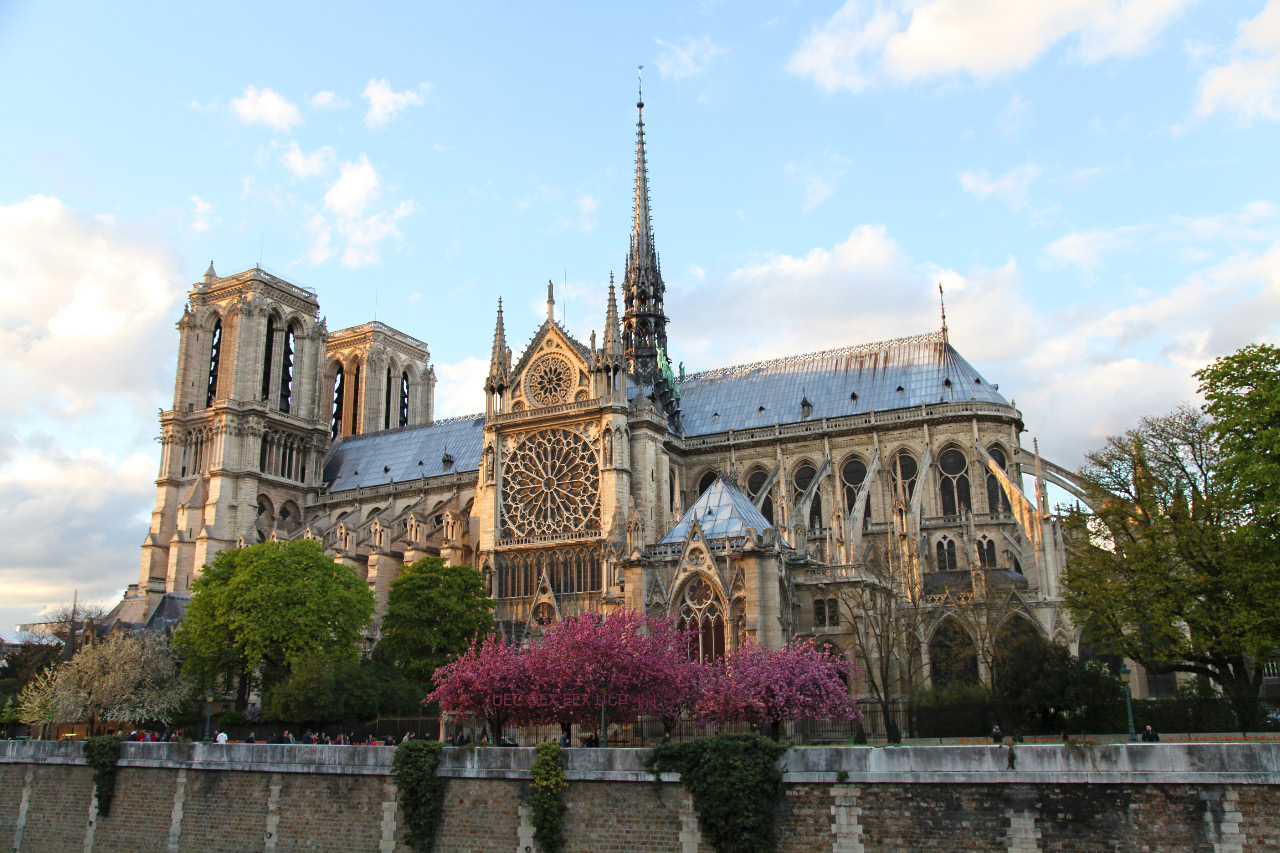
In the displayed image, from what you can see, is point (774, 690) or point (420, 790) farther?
point (774, 690)

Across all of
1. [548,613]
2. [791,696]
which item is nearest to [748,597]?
[791,696]

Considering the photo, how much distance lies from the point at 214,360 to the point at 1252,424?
58.4 meters

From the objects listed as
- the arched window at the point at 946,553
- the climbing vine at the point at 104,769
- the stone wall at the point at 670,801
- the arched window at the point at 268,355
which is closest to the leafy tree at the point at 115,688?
the stone wall at the point at 670,801

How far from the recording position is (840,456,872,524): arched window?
50.2 meters

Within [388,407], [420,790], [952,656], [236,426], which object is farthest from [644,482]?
[388,407]

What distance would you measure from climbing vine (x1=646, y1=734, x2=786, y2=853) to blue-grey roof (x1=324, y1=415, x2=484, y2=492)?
40196mm

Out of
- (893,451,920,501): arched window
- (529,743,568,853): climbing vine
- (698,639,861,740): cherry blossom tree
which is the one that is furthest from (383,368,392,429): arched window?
(529,743,568,853): climbing vine

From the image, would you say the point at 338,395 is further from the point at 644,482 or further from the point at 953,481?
the point at 953,481

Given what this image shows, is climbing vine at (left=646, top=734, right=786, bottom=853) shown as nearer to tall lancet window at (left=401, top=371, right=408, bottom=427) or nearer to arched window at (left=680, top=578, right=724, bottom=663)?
arched window at (left=680, top=578, right=724, bottom=663)

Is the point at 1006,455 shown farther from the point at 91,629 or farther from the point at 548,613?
the point at 91,629

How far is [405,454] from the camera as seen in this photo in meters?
66.5

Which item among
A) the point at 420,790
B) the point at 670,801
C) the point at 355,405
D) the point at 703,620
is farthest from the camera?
the point at 355,405

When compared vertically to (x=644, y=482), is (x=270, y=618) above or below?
below

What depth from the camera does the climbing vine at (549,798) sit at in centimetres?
2391
